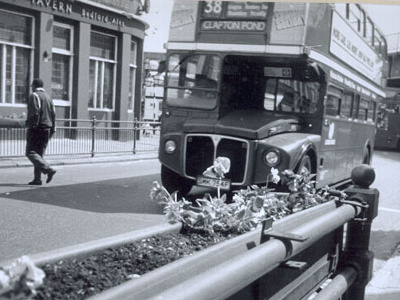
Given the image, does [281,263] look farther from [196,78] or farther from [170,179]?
[170,179]

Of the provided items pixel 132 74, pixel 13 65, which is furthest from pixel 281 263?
pixel 132 74

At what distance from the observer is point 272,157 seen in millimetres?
7551

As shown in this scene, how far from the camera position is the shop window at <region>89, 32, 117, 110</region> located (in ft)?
62.7

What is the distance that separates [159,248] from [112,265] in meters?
0.29

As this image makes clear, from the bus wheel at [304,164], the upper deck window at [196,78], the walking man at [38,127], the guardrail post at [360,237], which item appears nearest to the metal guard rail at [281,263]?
the guardrail post at [360,237]

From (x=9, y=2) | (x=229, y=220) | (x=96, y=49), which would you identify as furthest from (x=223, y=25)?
(x=96, y=49)

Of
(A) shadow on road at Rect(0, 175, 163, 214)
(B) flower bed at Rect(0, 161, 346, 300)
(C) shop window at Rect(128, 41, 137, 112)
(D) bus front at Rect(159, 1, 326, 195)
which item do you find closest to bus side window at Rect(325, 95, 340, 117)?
(D) bus front at Rect(159, 1, 326, 195)

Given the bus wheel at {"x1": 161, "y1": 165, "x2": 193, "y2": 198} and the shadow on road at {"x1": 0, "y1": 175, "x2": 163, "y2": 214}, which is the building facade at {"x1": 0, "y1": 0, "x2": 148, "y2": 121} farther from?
the bus wheel at {"x1": 161, "y1": 165, "x2": 193, "y2": 198}

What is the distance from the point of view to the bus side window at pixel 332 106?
8.98m

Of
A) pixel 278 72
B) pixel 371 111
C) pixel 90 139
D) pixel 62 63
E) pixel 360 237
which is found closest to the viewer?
pixel 360 237

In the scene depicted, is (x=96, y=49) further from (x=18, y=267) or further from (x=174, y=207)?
(x=18, y=267)

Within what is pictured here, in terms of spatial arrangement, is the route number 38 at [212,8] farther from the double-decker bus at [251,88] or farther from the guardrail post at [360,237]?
the guardrail post at [360,237]

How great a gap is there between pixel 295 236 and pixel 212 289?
0.61 meters

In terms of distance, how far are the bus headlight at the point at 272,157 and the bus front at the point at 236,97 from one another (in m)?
0.01
